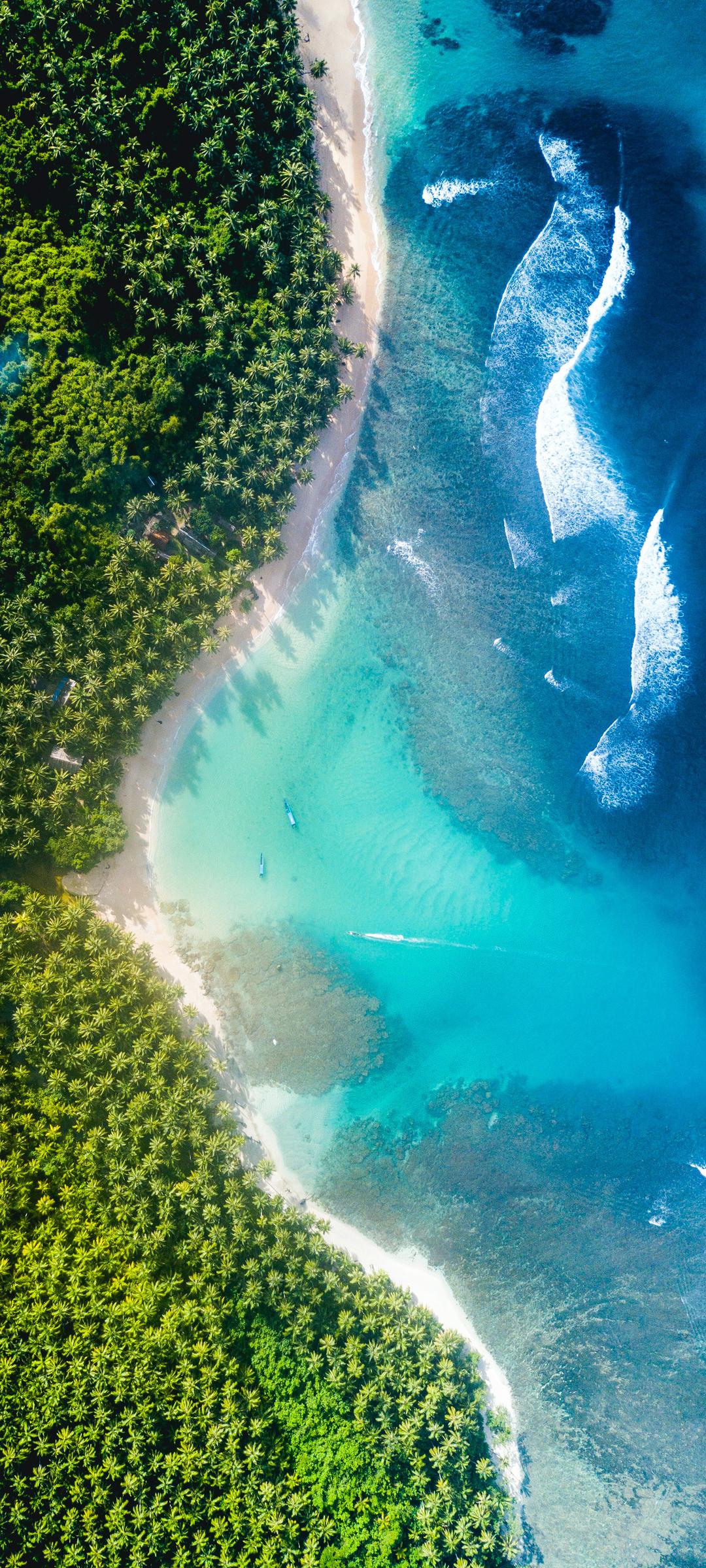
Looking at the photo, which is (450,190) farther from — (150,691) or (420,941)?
(420,941)

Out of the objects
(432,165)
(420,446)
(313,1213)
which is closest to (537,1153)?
(313,1213)

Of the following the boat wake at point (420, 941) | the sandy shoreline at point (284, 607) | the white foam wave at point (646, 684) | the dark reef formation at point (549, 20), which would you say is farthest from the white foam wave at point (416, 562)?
the dark reef formation at point (549, 20)

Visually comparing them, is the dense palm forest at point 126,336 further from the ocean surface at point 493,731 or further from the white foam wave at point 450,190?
the white foam wave at point 450,190

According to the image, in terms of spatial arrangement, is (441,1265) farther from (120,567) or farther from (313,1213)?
(120,567)

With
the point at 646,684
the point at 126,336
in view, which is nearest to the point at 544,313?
the point at 646,684

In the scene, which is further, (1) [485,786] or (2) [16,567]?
(1) [485,786]

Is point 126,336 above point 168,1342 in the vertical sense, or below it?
above
